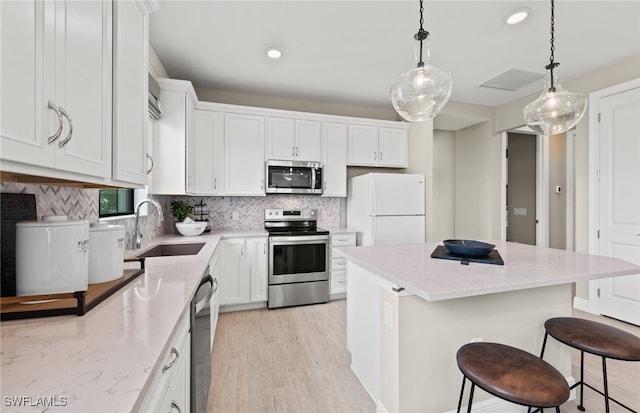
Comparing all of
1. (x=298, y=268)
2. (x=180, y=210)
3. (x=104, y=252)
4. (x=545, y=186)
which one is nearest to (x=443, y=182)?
(x=545, y=186)

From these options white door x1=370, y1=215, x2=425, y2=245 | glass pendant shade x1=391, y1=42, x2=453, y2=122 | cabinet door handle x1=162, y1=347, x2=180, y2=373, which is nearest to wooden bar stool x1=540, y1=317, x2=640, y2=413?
glass pendant shade x1=391, y1=42, x2=453, y2=122

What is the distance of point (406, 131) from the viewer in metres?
4.07

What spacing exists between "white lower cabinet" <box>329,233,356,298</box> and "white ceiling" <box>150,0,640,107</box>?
6.32 feet

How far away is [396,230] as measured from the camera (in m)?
3.46

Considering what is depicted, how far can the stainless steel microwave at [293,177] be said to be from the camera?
348cm

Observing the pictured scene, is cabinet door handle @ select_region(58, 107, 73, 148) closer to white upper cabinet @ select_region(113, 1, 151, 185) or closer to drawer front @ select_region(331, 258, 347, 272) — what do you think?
white upper cabinet @ select_region(113, 1, 151, 185)

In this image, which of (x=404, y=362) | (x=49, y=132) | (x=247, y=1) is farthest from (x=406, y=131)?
(x=49, y=132)

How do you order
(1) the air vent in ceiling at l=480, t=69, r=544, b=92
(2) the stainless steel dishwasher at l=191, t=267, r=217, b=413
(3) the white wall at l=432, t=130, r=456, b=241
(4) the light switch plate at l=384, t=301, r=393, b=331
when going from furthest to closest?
1. (3) the white wall at l=432, t=130, r=456, b=241
2. (1) the air vent in ceiling at l=480, t=69, r=544, b=92
3. (4) the light switch plate at l=384, t=301, r=393, b=331
4. (2) the stainless steel dishwasher at l=191, t=267, r=217, b=413

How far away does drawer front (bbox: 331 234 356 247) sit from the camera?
3.47m

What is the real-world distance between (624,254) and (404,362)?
3.18 metres

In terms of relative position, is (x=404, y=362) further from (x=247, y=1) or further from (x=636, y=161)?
(x=636, y=161)

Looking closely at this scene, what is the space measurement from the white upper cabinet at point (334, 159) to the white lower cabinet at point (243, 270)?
3.83ft

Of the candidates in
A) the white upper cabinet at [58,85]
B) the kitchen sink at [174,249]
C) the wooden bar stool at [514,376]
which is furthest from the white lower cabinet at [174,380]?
the kitchen sink at [174,249]

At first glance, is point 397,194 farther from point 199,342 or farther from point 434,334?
point 199,342
